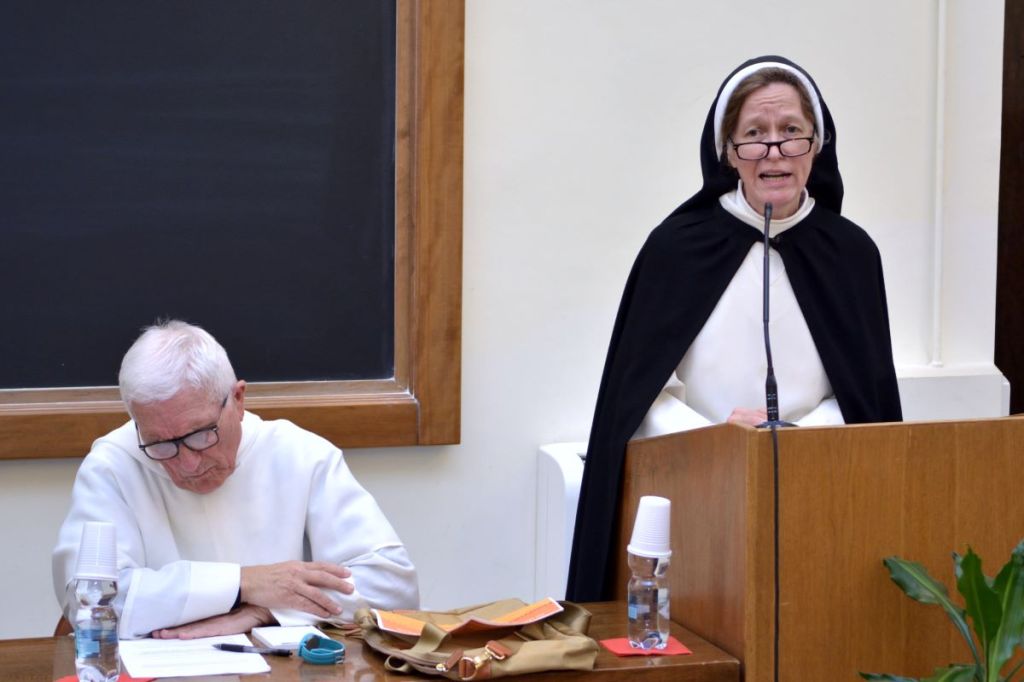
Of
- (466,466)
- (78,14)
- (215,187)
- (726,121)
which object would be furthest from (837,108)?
(78,14)

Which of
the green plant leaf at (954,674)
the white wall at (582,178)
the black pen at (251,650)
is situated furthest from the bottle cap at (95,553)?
the white wall at (582,178)

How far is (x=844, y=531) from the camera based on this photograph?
8.22 ft

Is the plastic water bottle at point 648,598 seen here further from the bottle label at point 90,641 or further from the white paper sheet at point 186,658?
the bottle label at point 90,641

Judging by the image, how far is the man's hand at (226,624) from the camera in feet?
8.94

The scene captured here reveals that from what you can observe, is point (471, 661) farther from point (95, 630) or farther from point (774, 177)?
point (774, 177)

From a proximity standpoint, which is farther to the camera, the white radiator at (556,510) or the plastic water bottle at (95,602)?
the white radiator at (556,510)

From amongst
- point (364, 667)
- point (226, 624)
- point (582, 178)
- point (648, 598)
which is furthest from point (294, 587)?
point (582, 178)

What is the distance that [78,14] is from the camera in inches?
156

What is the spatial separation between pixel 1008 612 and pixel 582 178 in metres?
2.38

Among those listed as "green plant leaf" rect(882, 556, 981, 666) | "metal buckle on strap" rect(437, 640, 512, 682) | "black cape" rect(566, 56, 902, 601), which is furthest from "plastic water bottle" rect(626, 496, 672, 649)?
"black cape" rect(566, 56, 902, 601)

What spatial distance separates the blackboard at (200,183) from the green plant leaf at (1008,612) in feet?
7.67

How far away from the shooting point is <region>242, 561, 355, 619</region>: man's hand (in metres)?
2.82

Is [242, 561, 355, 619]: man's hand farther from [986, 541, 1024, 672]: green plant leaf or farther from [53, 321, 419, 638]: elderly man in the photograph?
[986, 541, 1024, 672]: green plant leaf

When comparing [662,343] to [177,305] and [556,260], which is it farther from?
[177,305]
